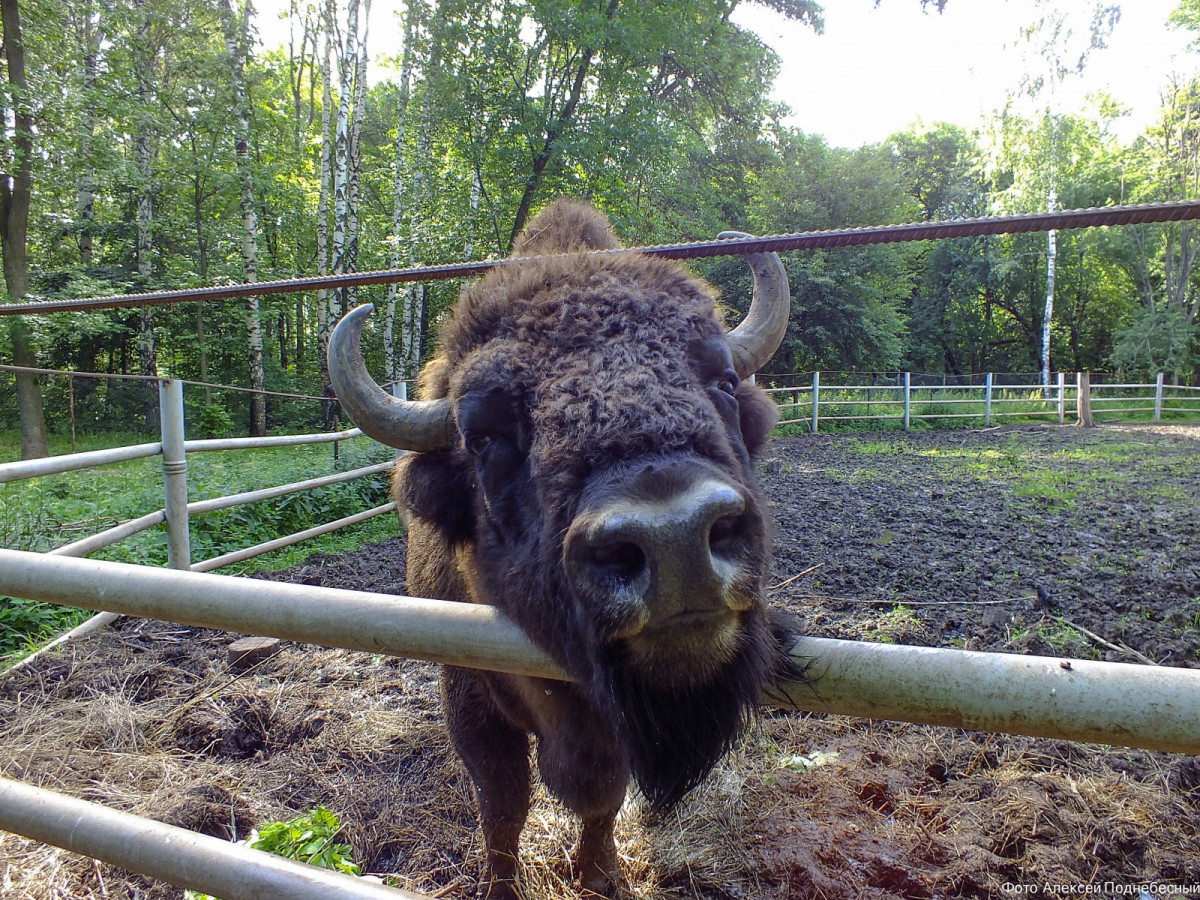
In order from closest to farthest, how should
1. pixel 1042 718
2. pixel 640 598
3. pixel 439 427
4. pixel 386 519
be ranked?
pixel 1042 718, pixel 640 598, pixel 439 427, pixel 386 519

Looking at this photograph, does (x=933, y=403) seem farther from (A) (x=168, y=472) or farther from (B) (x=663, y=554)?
(B) (x=663, y=554)

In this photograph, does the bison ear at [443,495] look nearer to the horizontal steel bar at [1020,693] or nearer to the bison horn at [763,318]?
the bison horn at [763,318]

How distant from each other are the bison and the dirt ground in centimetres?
61

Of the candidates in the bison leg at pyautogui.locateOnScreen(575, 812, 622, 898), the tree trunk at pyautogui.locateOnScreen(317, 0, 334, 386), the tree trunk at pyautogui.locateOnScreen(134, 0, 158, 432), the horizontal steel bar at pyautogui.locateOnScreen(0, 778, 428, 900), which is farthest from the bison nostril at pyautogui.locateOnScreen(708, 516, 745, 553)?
the tree trunk at pyautogui.locateOnScreen(134, 0, 158, 432)

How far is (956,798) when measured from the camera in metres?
3.16

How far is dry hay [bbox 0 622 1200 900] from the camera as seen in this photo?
2740 millimetres

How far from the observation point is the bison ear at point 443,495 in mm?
2584

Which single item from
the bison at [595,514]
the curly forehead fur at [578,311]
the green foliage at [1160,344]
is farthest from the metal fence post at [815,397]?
the green foliage at [1160,344]

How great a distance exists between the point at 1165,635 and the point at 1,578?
6342mm

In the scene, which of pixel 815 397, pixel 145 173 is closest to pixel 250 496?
pixel 145 173

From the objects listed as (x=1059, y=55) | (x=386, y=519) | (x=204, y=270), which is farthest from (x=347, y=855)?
(x=1059, y=55)

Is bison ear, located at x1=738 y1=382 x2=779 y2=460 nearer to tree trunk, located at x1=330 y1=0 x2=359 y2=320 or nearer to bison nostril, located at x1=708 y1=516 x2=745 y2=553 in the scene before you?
bison nostril, located at x1=708 y1=516 x2=745 y2=553

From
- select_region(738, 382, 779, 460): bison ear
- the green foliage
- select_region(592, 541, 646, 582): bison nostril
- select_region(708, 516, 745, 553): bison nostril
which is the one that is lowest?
select_region(592, 541, 646, 582): bison nostril

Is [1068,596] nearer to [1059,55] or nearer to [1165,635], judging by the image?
[1165,635]
